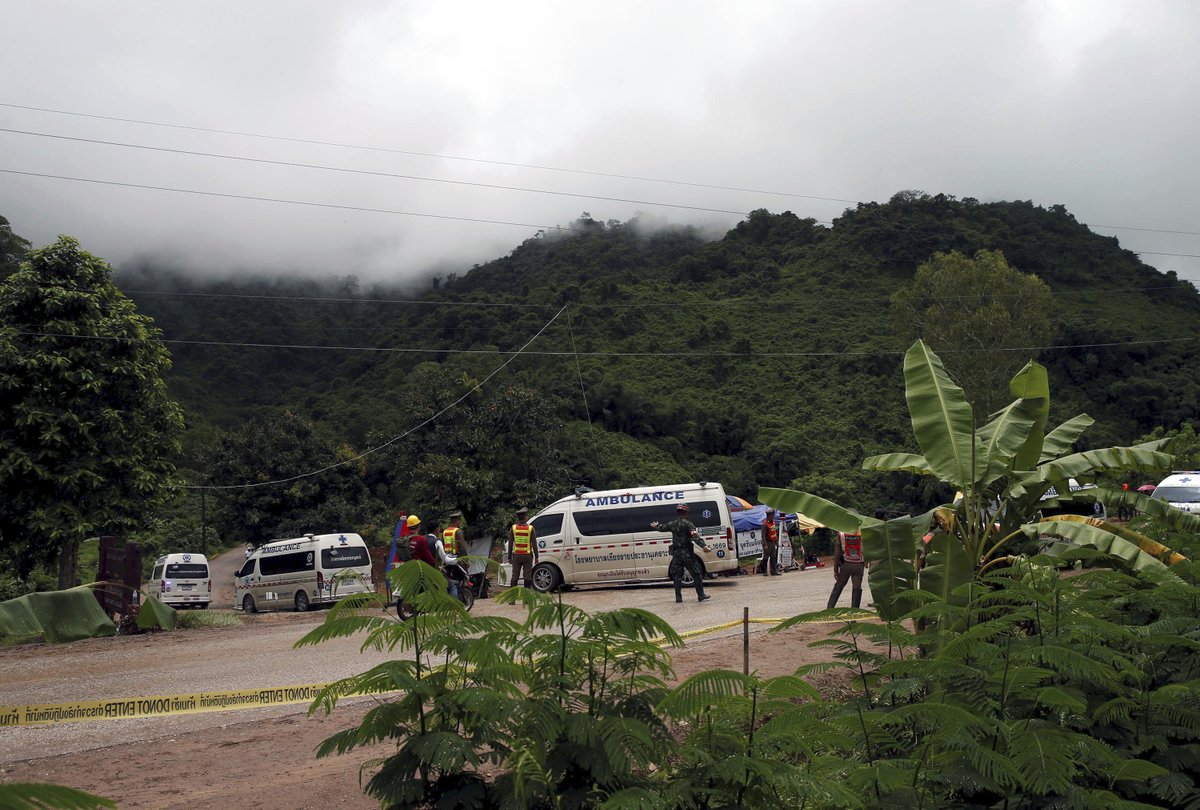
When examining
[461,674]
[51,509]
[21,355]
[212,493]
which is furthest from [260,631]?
[212,493]

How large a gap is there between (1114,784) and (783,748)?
5.97ft

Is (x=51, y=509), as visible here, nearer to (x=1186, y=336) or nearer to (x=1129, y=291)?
(x=1186, y=336)

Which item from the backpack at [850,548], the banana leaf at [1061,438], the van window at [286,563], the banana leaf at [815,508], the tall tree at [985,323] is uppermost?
the tall tree at [985,323]

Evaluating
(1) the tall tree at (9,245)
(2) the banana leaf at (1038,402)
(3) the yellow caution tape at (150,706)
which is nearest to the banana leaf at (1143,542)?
(2) the banana leaf at (1038,402)

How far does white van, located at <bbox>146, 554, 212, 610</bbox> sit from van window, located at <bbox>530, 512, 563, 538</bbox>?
1417cm

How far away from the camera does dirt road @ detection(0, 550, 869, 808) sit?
22.9ft

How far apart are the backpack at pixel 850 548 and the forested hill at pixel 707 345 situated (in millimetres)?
19729

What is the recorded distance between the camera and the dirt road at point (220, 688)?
698cm

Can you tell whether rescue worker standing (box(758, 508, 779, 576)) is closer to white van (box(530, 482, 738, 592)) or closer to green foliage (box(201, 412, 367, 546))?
white van (box(530, 482, 738, 592))

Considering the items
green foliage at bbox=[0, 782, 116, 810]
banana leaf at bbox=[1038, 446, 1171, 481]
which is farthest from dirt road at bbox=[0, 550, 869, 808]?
green foliage at bbox=[0, 782, 116, 810]

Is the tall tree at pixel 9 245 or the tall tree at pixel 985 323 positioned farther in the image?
the tall tree at pixel 985 323

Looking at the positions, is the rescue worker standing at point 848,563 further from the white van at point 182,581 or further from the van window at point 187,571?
the van window at point 187,571

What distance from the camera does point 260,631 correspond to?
17.3 meters

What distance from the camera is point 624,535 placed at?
22.5m
